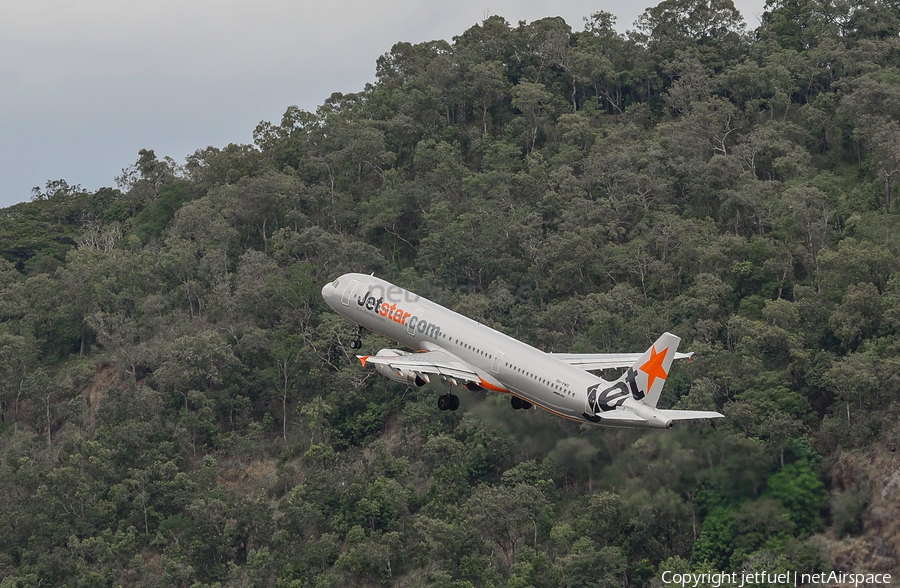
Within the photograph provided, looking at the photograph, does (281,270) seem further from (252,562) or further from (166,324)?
(252,562)

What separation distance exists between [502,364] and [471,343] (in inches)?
94.1

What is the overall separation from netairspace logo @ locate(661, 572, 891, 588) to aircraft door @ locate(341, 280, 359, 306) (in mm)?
23551

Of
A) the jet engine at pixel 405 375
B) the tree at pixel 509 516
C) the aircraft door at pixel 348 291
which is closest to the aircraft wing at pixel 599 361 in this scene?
the jet engine at pixel 405 375

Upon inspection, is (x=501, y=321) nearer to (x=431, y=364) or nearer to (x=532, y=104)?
(x=431, y=364)

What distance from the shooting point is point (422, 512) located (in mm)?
79750

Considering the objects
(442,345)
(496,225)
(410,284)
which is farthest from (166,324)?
(442,345)

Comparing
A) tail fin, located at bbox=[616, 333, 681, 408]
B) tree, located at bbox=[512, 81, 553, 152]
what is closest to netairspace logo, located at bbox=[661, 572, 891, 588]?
tail fin, located at bbox=[616, 333, 681, 408]

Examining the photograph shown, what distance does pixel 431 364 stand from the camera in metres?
56.5

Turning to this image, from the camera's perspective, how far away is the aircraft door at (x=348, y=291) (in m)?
64.1

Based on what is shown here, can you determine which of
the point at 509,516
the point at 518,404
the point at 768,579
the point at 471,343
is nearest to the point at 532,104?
the point at 509,516

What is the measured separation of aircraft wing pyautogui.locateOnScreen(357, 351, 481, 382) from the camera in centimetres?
5628

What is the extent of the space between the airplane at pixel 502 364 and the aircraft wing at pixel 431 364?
0.05 m

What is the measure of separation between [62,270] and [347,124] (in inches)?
1151

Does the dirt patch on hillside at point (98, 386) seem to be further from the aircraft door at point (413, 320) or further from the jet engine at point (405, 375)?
the jet engine at point (405, 375)
